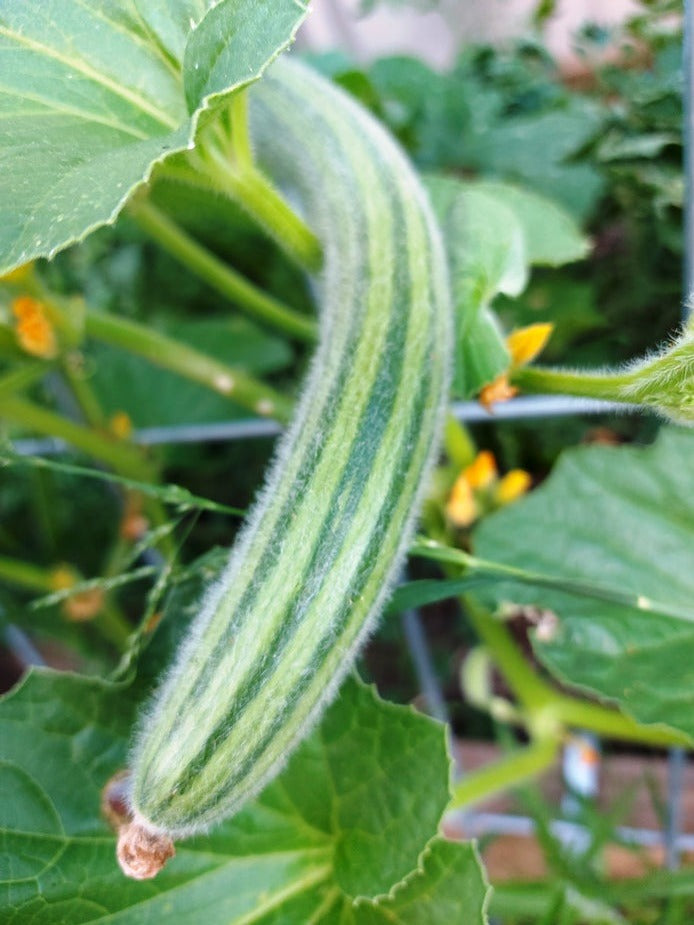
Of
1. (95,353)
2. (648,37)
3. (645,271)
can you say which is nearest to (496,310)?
(645,271)

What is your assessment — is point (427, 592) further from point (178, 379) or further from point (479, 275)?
point (178, 379)

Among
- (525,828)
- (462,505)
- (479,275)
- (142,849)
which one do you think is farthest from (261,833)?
(525,828)

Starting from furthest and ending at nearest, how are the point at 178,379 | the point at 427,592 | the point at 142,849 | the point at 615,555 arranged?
the point at 178,379, the point at 615,555, the point at 427,592, the point at 142,849

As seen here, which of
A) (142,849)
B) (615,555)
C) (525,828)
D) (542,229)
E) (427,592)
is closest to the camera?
(142,849)

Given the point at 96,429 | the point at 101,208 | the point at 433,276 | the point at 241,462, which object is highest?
the point at 101,208

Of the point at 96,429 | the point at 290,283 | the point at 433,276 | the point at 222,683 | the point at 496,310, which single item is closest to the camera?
the point at 222,683

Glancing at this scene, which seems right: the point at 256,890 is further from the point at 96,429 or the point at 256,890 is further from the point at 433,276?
the point at 96,429

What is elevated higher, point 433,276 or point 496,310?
point 433,276
